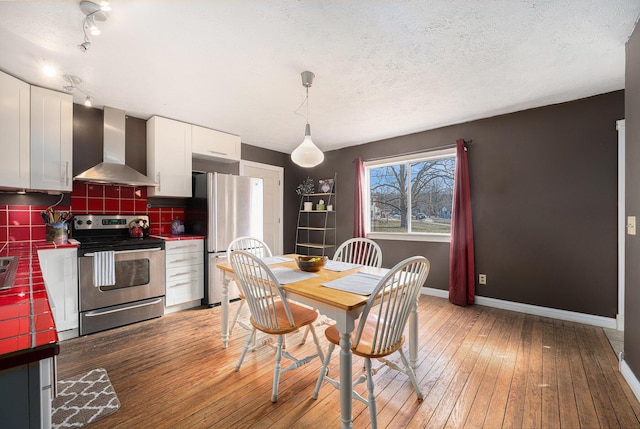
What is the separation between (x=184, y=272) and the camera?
10.5 feet

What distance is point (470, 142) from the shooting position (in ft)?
11.3

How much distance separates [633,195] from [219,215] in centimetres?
365

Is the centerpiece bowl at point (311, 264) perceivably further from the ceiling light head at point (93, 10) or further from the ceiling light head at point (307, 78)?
the ceiling light head at point (93, 10)

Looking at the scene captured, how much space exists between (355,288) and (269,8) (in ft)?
5.57

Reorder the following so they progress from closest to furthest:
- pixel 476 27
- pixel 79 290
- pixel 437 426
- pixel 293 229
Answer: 1. pixel 437 426
2. pixel 476 27
3. pixel 79 290
4. pixel 293 229

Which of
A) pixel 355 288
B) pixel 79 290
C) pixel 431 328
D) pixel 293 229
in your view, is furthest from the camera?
pixel 293 229

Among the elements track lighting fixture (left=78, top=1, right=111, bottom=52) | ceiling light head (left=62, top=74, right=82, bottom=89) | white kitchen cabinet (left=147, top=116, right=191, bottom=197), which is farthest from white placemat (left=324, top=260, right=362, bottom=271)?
ceiling light head (left=62, top=74, right=82, bottom=89)

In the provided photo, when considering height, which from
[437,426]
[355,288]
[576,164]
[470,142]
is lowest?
[437,426]

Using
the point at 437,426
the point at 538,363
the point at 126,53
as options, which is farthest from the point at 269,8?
the point at 538,363

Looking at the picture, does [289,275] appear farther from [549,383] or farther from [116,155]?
[116,155]

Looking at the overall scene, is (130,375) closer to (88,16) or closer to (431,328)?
(88,16)

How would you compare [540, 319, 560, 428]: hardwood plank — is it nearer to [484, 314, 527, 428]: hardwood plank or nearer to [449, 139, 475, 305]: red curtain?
[484, 314, 527, 428]: hardwood plank

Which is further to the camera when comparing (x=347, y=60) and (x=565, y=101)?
(x=565, y=101)

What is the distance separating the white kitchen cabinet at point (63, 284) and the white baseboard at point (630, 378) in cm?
427
